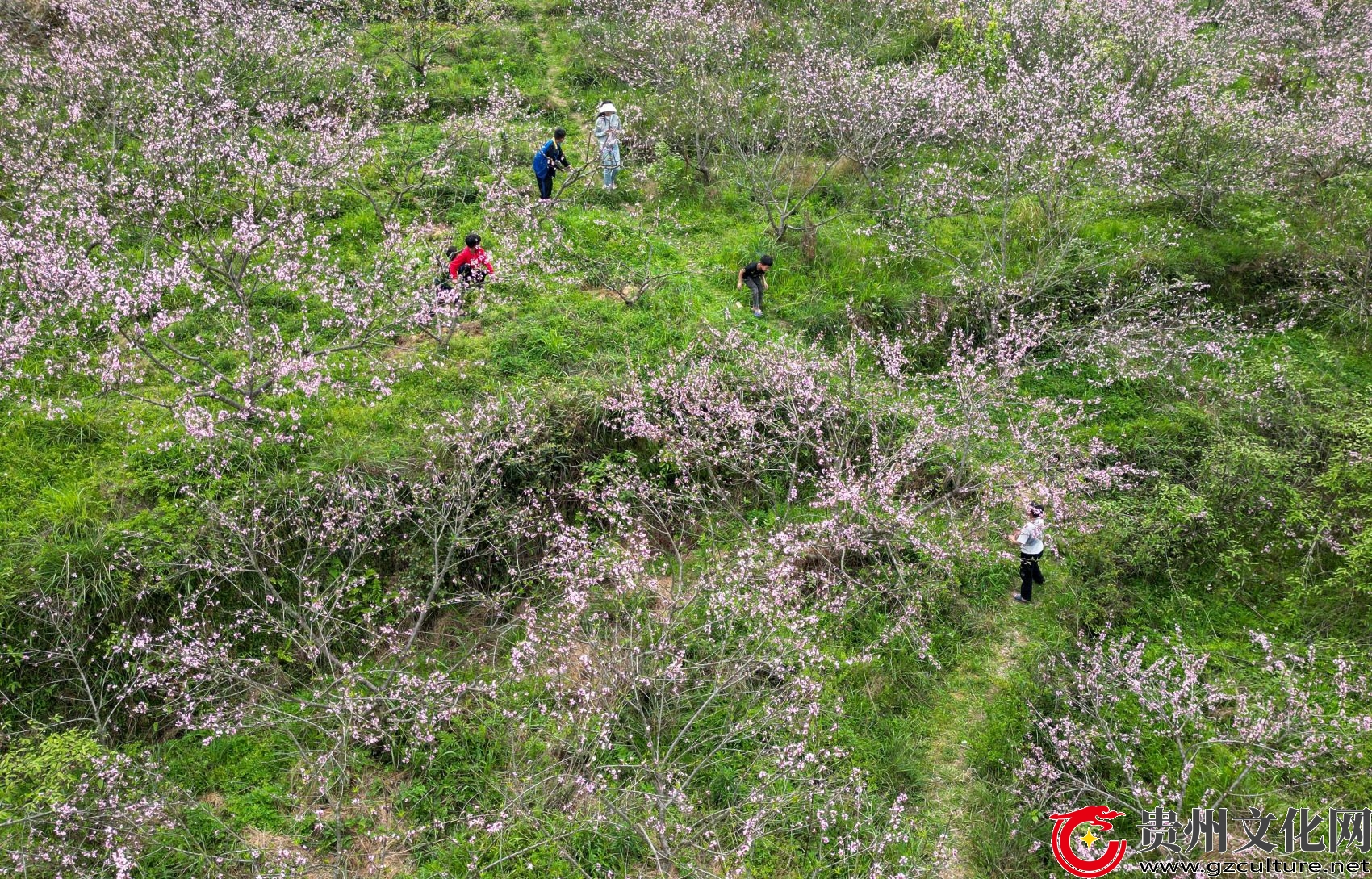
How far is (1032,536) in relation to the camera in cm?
754

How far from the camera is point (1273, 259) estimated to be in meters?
11.8

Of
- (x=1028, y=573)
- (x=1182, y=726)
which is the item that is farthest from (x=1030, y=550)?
(x=1182, y=726)

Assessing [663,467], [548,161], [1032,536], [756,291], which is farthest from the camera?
[548,161]

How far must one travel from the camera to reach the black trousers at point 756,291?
35.7ft

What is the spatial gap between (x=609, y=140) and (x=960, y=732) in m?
10.9

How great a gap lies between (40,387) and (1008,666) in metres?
11.5

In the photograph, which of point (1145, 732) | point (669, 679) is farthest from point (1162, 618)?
point (669, 679)

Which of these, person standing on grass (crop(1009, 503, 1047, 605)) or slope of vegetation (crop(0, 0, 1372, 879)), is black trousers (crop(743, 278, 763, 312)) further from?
person standing on grass (crop(1009, 503, 1047, 605))

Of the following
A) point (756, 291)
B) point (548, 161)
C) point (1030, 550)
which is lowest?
point (1030, 550)

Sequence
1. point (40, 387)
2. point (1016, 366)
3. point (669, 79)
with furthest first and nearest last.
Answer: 1. point (669, 79)
2. point (1016, 366)
3. point (40, 387)

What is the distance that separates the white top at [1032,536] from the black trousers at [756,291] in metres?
5.16

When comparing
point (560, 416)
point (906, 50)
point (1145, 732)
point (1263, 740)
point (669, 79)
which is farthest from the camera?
point (906, 50)

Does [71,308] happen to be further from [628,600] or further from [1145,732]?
[1145,732]

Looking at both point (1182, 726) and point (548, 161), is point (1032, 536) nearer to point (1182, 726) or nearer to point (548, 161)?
point (1182, 726)
